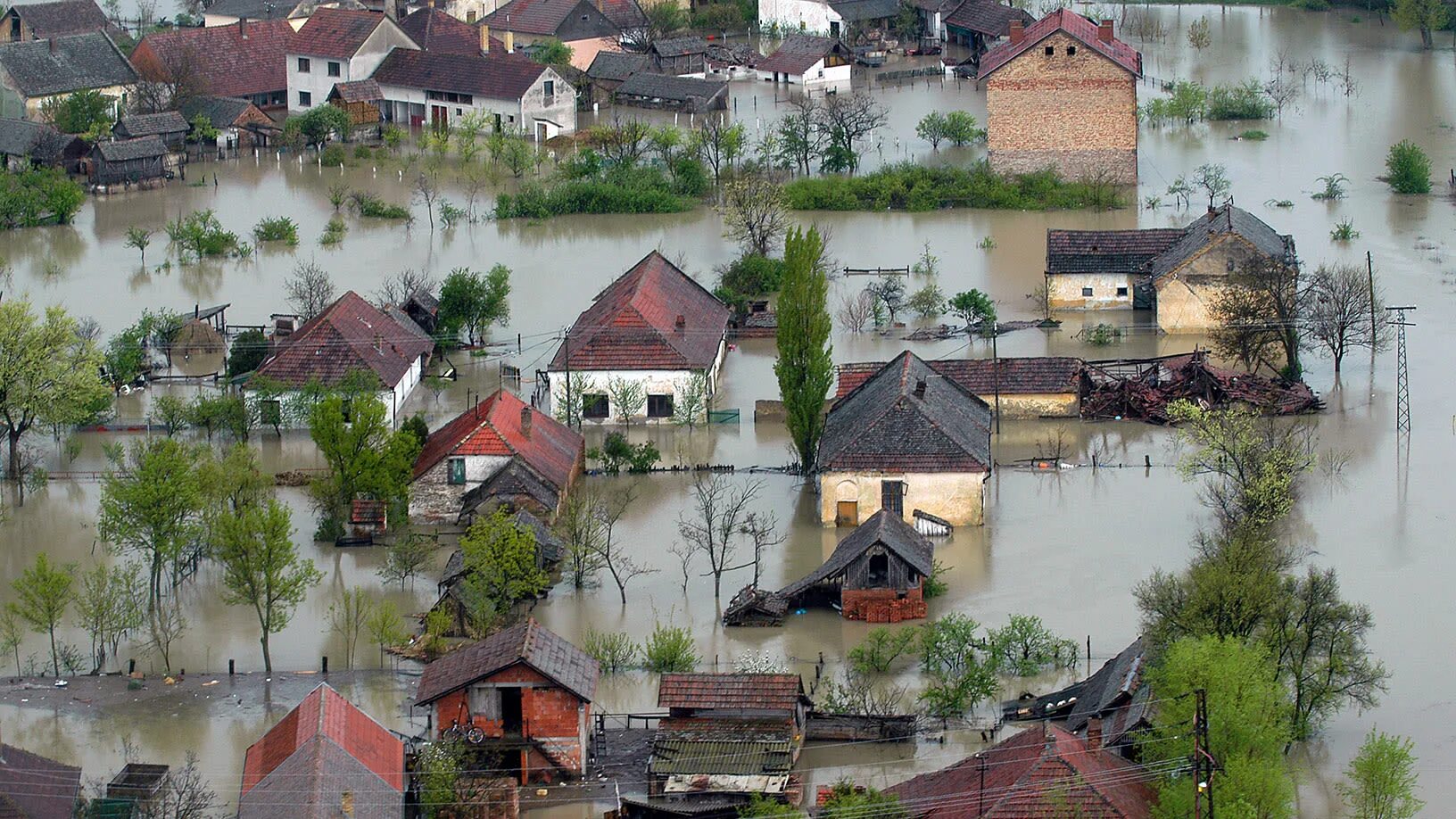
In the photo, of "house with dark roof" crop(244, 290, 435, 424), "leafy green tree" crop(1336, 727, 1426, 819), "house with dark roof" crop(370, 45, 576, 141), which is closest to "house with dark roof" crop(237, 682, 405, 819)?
"leafy green tree" crop(1336, 727, 1426, 819)

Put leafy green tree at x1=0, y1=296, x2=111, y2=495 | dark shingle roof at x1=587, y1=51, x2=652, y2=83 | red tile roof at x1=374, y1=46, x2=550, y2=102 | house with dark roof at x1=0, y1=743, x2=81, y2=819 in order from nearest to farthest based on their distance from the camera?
house with dark roof at x1=0, y1=743, x2=81, y2=819, leafy green tree at x1=0, y1=296, x2=111, y2=495, red tile roof at x1=374, y1=46, x2=550, y2=102, dark shingle roof at x1=587, y1=51, x2=652, y2=83

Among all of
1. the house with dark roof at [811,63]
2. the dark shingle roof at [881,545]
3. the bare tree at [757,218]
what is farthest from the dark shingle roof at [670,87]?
the dark shingle roof at [881,545]

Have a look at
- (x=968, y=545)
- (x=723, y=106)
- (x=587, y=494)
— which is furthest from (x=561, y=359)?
(x=723, y=106)

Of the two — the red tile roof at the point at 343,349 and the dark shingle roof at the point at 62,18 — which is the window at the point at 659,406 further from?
the dark shingle roof at the point at 62,18

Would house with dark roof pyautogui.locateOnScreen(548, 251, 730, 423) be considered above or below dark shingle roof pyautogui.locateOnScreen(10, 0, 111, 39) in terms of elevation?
below

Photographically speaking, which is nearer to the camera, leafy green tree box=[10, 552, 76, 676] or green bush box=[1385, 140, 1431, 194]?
leafy green tree box=[10, 552, 76, 676]

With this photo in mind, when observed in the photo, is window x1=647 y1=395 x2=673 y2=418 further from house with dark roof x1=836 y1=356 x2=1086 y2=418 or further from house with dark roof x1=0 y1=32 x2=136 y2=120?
house with dark roof x1=0 y1=32 x2=136 y2=120
